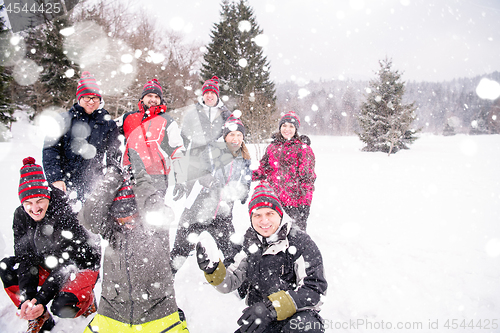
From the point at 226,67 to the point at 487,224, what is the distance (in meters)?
21.4

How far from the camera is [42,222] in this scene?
2.27 metres

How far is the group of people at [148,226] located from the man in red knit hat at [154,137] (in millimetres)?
13

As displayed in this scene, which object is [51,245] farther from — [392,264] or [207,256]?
[392,264]

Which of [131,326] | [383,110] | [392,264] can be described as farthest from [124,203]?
[383,110]

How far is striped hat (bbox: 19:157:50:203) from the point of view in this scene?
7.13 feet

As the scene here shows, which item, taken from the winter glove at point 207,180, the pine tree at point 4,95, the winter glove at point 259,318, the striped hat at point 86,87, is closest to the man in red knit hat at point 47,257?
the striped hat at point 86,87

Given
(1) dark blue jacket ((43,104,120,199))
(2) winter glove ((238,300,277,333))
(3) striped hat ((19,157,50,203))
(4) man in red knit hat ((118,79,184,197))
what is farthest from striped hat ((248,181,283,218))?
(3) striped hat ((19,157,50,203))

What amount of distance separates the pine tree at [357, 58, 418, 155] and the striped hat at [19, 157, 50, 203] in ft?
59.6

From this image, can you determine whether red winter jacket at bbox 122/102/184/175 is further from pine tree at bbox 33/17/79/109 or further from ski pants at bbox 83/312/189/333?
pine tree at bbox 33/17/79/109

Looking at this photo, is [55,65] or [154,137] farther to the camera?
[55,65]

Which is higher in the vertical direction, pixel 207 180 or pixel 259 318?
pixel 207 180

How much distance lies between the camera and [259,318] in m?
1.77

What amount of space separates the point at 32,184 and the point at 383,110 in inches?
791

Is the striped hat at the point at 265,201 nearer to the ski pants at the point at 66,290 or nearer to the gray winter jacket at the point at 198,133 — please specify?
the gray winter jacket at the point at 198,133
